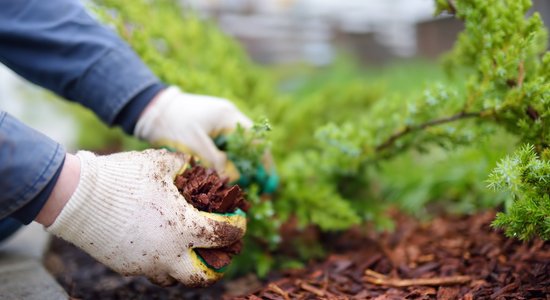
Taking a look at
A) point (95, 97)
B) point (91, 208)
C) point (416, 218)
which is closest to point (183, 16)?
point (95, 97)

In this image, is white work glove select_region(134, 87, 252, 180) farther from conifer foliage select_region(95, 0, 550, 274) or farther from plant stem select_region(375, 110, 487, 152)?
plant stem select_region(375, 110, 487, 152)

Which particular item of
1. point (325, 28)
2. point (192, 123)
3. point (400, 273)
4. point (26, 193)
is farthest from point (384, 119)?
point (325, 28)

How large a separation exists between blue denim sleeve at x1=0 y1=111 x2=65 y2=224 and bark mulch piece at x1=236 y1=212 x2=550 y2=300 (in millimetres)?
645

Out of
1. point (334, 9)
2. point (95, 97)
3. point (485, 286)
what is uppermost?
point (334, 9)

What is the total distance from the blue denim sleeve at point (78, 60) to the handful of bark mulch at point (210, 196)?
497mm

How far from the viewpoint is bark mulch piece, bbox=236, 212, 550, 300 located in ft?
4.57

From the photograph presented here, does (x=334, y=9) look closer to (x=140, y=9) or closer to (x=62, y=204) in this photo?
(x=140, y=9)

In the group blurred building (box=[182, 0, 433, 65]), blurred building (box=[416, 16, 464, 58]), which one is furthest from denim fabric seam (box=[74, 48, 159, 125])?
blurred building (box=[182, 0, 433, 65])

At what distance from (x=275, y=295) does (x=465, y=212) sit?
126cm

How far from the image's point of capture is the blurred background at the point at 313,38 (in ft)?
18.4

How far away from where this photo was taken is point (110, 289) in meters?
1.71

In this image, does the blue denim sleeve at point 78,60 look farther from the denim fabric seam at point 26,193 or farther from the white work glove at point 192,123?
the denim fabric seam at point 26,193

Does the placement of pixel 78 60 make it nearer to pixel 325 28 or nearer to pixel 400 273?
pixel 400 273

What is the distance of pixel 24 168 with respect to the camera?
3.80ft
